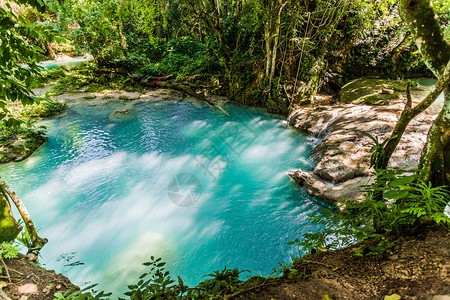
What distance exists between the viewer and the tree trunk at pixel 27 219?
10.3 feet

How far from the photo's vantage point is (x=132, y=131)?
8414 mm

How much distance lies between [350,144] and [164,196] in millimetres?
4916

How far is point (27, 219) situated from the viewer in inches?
133

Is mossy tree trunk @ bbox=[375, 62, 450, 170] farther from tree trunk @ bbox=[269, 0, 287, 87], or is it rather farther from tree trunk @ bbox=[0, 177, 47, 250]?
tree trunk @ bbox=[269, 0, 287, 87]

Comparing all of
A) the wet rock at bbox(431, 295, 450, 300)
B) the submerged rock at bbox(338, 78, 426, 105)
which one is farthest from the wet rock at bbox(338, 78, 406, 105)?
the wet rock at bbox(431, 295, 450, 300)

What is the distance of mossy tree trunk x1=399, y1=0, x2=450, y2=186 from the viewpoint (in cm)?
201

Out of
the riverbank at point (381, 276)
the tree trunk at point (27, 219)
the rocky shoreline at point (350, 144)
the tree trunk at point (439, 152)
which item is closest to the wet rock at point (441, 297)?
the riverbank at point (381, 276)

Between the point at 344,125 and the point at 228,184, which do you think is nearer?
the point at 228,184

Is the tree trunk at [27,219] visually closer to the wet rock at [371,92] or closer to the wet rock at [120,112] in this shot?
the wet rock at [120,112]

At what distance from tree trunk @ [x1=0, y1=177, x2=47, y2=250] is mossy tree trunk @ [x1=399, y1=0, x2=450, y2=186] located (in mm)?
5276

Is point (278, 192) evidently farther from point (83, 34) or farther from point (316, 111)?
point (83, 34)

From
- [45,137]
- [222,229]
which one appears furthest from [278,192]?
[45,137]

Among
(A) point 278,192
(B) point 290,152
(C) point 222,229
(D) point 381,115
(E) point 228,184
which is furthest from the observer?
(B) point 290,152

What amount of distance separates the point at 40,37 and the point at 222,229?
3.92 metres
